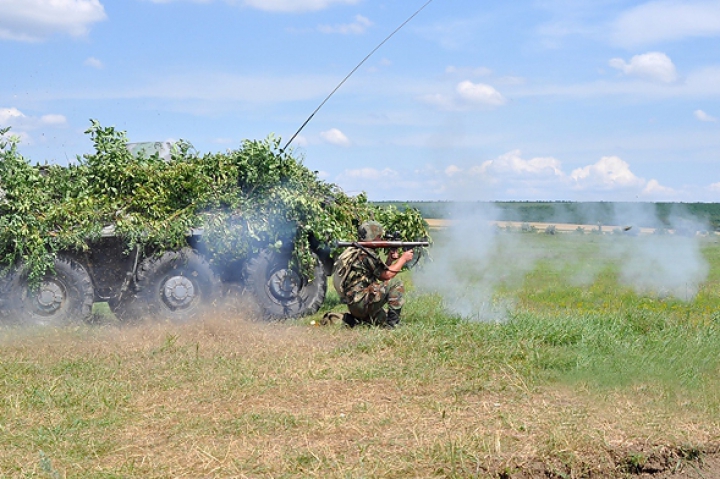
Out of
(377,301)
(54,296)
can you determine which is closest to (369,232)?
(377,301)

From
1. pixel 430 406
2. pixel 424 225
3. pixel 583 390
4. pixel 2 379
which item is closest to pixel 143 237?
pixel 2 379

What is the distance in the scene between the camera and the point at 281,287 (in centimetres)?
1093

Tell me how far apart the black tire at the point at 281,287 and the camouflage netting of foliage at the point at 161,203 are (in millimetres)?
187

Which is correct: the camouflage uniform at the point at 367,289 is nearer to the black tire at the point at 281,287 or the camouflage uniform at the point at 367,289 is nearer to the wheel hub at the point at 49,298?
the black tire at the point at 281,287

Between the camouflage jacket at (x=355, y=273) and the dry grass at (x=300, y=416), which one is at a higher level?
the camouflage jacket at (x=355, y=273)

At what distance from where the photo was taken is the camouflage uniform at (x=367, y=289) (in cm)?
955

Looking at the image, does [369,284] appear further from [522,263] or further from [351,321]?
[522,263]

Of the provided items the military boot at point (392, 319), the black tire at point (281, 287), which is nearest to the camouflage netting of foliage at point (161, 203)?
the black tire at point (281, 287)

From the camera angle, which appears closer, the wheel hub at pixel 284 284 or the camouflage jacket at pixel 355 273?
the camouflage jacket at pixel 355 273

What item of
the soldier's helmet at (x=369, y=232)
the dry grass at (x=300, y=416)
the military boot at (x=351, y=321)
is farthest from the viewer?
the military boot at (x=351, y=321)

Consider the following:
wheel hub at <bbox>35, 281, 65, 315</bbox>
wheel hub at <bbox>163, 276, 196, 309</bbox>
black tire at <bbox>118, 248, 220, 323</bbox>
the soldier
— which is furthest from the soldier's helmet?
wheel hub at <bbox>35, 281, 65, 315</bbox>

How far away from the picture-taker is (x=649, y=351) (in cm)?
805

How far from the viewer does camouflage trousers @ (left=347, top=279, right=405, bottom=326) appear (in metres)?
9.53

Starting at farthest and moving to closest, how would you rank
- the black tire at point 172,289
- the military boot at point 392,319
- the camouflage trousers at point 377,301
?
the black tire at point 172,289 < the military boot at point 392,319 < the camouflage trousers at point 377,301
